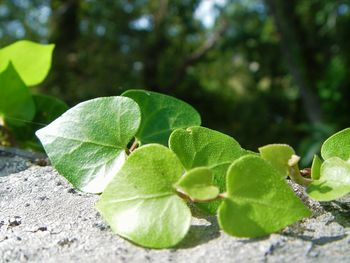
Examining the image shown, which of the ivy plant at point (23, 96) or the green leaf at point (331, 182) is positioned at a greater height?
the green leaf at point (331, 182)

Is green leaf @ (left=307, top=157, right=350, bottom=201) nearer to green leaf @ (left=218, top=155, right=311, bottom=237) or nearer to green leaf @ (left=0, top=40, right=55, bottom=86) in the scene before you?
green leaf @ (left=218, top=155, right=311, bottom=237)

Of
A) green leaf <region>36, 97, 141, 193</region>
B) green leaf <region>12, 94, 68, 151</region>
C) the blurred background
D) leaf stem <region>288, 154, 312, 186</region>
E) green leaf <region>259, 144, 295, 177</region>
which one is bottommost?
the blurred background

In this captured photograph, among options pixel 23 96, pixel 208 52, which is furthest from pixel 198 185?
pixel 208 52

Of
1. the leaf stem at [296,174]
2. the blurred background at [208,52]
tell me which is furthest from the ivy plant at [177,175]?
the blurred background at [208,52]

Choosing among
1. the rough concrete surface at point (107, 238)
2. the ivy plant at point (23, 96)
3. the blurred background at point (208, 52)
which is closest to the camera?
the rough concrete surface at point (107, 238)

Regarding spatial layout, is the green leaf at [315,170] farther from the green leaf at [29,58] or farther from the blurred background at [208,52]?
the blurred background at [208,52]

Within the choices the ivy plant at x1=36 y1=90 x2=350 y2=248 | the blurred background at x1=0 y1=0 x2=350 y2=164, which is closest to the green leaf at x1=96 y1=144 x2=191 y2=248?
the ivy plant at x1=36 y1=90 x2=350 y2=248

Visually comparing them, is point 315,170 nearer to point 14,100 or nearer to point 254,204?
point 254,204
